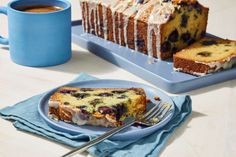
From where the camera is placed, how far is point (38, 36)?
1367mm

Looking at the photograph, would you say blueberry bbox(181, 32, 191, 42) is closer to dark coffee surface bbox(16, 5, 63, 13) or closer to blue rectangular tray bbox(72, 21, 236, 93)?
blue rectangular tray bbox(72, 21, 236, 93)

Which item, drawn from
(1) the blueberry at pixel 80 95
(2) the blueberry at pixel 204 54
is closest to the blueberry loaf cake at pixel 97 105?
(1) the blueberry at pixel 80 95

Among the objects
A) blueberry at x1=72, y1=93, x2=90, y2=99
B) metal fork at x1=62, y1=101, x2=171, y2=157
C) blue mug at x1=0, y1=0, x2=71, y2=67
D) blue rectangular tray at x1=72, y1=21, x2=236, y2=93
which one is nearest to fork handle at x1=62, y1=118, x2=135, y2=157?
metal fork at x1=62, y1=101, x2=171, y2=157

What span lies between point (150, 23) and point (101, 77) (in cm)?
21

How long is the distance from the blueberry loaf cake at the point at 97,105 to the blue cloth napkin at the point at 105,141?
1.6 inches

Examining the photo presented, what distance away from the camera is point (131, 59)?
1432 millimetres

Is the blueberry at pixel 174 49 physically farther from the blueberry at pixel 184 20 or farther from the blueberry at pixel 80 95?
the blueberry at pixel 80 95

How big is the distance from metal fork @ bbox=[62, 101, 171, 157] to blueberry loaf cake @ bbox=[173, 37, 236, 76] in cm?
22

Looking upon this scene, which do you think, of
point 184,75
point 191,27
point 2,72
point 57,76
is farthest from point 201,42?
point 2,72

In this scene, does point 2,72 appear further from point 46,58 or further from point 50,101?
point 50,101

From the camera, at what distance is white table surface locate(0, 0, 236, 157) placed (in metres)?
1.02

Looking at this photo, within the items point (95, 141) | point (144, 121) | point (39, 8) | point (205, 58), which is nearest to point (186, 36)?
point (205, 58)

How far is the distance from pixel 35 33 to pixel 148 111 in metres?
0.40

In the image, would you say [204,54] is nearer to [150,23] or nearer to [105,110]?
[150,23]
